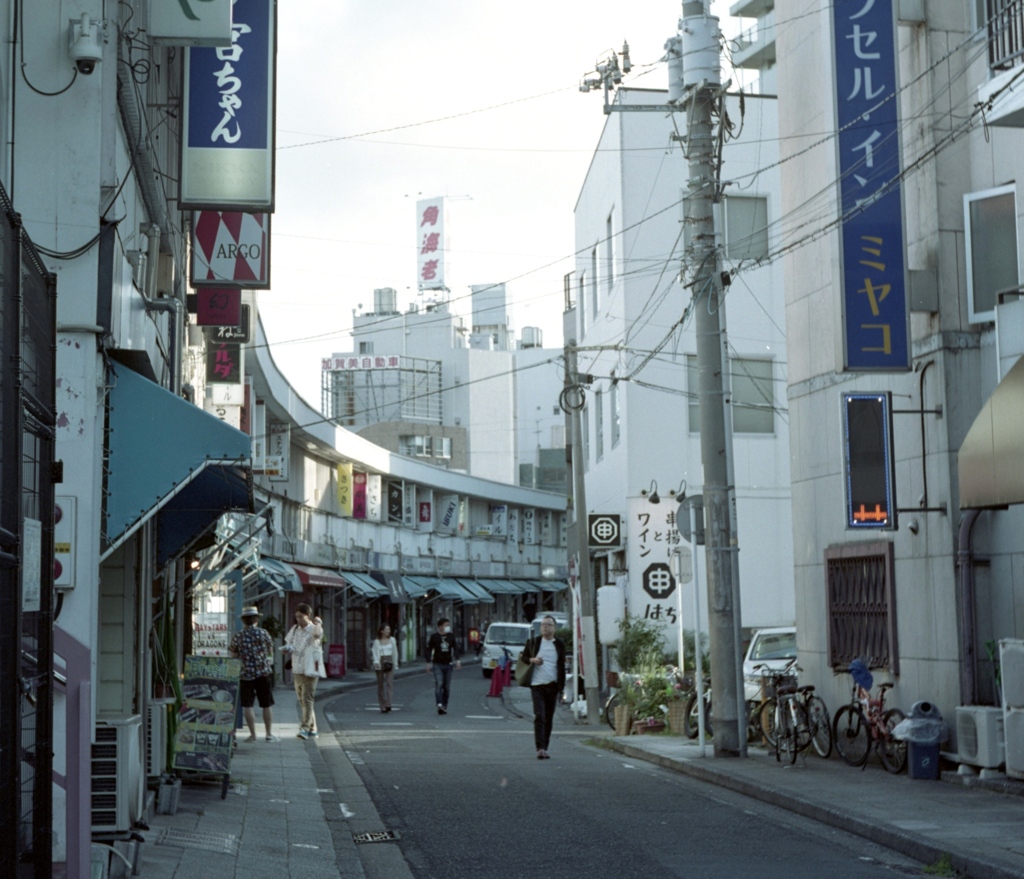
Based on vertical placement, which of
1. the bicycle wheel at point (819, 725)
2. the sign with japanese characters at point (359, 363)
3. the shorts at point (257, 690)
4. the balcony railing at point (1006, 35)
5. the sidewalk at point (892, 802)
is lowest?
the sidewalk at point (892, 802)

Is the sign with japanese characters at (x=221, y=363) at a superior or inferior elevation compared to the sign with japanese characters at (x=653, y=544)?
superior

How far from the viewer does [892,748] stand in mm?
15523

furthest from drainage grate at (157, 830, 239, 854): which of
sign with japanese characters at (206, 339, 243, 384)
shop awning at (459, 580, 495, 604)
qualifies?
shop awning at (459, 580, 495, 604)

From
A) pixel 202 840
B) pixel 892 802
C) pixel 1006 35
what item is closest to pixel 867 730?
pixel 892 802

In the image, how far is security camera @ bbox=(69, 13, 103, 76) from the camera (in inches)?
396

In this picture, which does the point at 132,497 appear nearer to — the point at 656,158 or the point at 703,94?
the point at 703,94

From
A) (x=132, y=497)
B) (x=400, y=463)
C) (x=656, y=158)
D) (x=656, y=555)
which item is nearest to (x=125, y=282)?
(x=132, y=497)

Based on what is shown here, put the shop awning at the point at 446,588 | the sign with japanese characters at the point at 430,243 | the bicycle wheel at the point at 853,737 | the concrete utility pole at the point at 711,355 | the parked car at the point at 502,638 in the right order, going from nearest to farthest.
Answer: the bicycle wheel at the point at 853,737 → the concrete utility pole at the point at 711,355 → the parked car at the point at 502,638 → the shop awning at the point at 446,588 → the sign with japanese characters at the point at 430,243

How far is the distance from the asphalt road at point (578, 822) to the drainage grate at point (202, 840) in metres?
1.31

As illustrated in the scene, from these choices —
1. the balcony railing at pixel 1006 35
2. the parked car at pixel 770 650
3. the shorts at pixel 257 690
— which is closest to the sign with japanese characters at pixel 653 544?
the parked car at pixel 770 650

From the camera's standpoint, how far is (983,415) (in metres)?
12.6

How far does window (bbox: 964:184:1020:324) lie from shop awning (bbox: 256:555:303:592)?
23.9 m

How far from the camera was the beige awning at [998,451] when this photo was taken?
12.0 meters

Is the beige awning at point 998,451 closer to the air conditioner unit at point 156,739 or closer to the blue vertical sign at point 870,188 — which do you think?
the blue vertical sign at point 870,188
